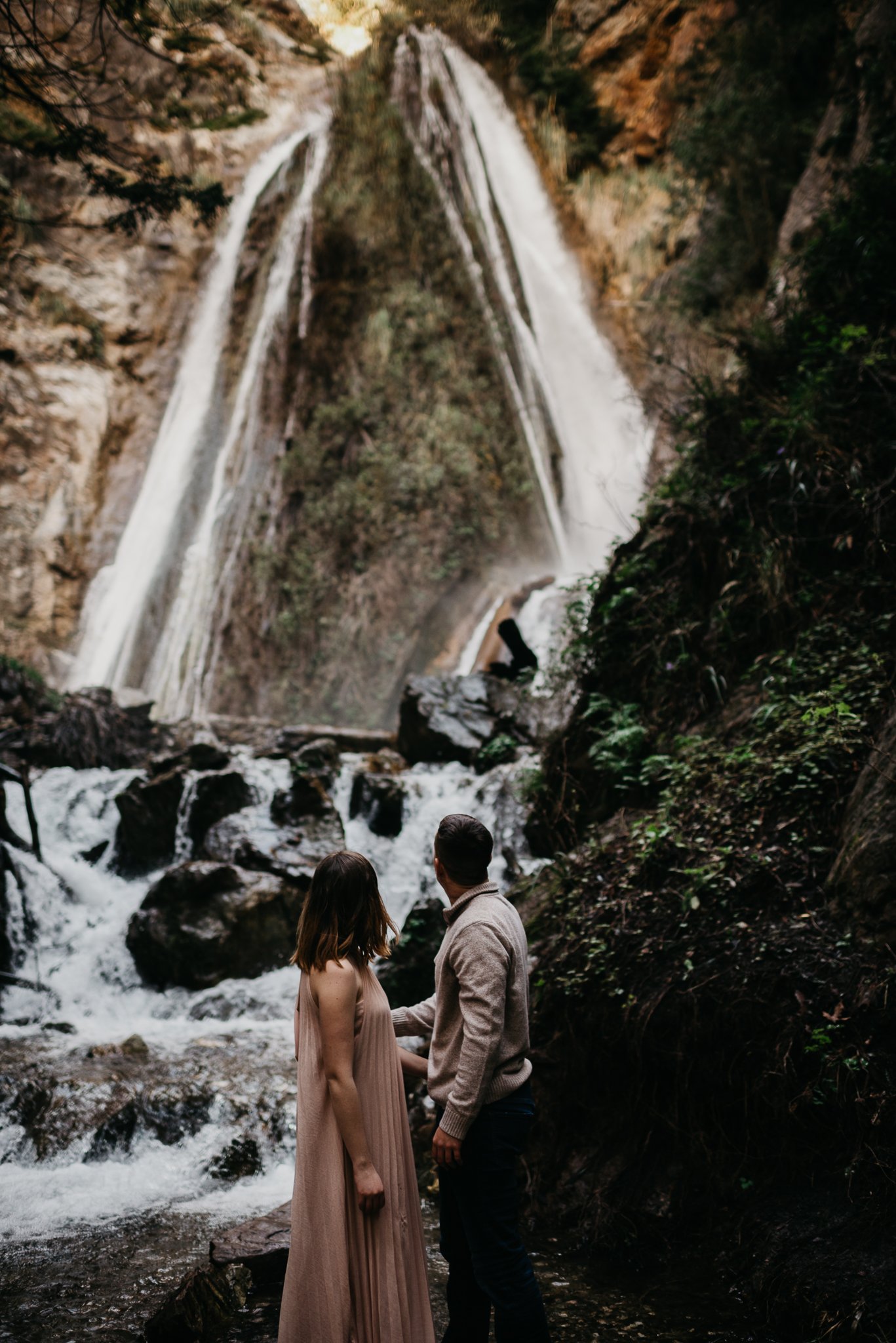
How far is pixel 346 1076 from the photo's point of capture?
205 cm

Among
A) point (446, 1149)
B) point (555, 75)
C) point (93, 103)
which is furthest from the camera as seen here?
point (555, 75)

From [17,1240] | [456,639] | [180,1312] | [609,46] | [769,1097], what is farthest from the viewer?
[609,46]

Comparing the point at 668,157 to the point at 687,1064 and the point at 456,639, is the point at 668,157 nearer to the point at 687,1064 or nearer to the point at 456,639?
the point at 456,639

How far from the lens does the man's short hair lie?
238cm

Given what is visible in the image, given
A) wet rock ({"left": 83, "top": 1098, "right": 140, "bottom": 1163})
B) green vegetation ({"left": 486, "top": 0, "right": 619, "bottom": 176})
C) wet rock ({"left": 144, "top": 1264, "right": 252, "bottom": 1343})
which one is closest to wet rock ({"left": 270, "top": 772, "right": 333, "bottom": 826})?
wet rock ({"left": 83, "top": 1098, "right": 140, "bottom": 1163})

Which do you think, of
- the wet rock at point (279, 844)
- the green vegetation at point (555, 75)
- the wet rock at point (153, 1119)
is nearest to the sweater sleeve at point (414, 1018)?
the wet rock at point (153, 1119)

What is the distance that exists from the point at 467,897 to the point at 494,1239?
89 centimetres

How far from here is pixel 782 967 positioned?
10.4 ft

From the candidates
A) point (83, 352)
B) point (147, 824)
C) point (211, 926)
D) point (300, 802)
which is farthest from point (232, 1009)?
point (83, 352)

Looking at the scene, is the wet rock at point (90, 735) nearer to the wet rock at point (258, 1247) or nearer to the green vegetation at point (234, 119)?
the wet rock at point (258, 1247)

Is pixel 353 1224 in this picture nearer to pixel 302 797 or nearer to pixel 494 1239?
pixel 494 1239

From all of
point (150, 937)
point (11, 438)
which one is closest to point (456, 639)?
point (150, 937)

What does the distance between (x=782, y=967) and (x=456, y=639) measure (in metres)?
11.0

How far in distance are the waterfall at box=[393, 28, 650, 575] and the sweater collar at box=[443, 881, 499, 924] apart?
1338 centimetres
